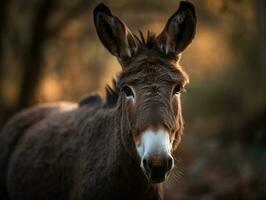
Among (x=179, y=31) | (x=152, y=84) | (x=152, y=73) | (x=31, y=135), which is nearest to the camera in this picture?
(x=152, y=84)

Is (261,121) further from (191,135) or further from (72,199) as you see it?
(72,199)

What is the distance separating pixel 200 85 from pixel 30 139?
9871 millimetres

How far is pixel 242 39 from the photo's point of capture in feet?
40.9

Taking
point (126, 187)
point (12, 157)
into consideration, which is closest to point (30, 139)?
point (12, 157)

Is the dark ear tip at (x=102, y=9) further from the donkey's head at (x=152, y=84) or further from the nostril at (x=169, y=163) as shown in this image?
the nostril at (x=169, y=163)

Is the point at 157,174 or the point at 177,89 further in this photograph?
the point at 177,89

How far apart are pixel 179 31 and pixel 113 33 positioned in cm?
71

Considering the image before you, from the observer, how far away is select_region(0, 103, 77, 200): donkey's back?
7.44 meters

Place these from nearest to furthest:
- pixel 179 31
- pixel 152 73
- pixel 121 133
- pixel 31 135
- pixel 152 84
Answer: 1. pixel 152 84
2. pixel 152 73
3. pixel 121 133
4. pixel 179 31
5. pixel 31 135

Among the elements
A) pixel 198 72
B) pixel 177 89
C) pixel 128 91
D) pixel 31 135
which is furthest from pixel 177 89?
pixel 198 72

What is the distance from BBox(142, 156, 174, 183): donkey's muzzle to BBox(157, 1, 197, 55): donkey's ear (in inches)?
56.8

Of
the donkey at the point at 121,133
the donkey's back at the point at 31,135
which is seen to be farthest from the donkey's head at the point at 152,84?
the donkey's back at the point at 31,135

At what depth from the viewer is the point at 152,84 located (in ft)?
18.5

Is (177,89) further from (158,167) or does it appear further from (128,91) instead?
(158,167)
